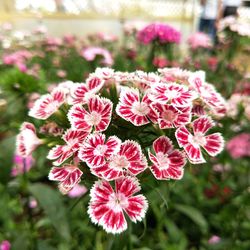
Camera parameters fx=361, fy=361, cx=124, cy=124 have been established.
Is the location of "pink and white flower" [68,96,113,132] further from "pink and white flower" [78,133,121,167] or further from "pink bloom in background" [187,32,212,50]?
"pink bloom in background" [187,32,212,50]

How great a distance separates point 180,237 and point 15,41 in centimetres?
239

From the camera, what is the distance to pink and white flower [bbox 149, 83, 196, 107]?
59cm

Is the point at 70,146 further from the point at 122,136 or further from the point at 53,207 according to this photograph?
the point at 53,207

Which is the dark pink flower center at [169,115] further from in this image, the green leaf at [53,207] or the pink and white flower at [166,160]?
the green leaf at [53,207]

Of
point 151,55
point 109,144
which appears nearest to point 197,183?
point 151,55

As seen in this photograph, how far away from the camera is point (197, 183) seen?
154cm

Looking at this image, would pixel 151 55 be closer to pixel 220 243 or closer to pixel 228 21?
pixel 228 21

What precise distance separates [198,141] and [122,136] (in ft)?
0.44

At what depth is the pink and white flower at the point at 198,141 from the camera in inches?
23.1

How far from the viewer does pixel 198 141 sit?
2.05 ft

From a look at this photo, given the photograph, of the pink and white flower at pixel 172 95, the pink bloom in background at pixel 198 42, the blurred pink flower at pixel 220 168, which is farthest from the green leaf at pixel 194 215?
the pink bloom in background at pixel 198 42

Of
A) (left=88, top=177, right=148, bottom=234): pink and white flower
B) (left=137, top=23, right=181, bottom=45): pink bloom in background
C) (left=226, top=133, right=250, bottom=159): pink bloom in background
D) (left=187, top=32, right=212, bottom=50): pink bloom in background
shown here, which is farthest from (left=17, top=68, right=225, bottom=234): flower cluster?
(left=187, top=32, right=212, bottom=50): pink bloom in background

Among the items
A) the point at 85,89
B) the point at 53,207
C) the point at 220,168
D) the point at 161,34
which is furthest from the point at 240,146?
the point at 85,89

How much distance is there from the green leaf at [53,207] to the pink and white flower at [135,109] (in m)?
0.41
